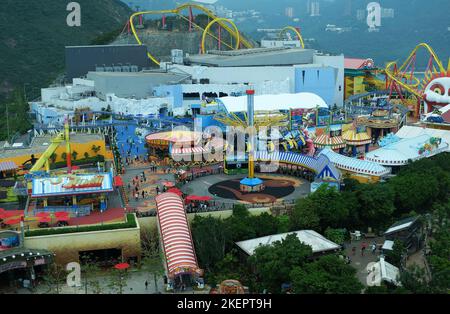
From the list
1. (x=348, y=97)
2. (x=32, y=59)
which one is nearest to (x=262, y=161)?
(x=348, y=97)

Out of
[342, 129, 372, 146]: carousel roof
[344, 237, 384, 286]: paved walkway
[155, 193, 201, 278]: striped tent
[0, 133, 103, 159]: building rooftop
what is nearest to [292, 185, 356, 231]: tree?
[344, 237, 384, 286]: paved walkway

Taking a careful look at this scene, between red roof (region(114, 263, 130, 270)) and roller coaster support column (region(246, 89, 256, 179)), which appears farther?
roller coaster support column (region(246, 89, 256, 179))

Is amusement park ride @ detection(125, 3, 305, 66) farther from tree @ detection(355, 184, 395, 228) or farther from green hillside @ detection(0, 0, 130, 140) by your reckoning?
tree @ detection(355, 184, 395, 228)

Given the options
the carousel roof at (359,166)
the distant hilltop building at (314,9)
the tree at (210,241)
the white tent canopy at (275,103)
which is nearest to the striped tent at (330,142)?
the carousel roof at (359,166)

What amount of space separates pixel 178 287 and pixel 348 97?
4505 cm

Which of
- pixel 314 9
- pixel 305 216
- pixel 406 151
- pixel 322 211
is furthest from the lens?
pixel 314 9

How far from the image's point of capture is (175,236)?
27438 mm

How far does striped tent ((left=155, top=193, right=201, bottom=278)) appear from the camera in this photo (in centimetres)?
2553

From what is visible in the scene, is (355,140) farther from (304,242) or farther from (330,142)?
(304,242)

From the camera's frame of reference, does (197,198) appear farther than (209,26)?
No

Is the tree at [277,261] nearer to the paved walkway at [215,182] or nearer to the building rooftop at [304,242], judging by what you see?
the building rooftop at [304,242]

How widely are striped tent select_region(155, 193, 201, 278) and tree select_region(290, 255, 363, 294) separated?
4643 mm

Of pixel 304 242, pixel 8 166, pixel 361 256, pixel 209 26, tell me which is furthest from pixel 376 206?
pixel 209 26

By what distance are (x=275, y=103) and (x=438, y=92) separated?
1533 centimetres
